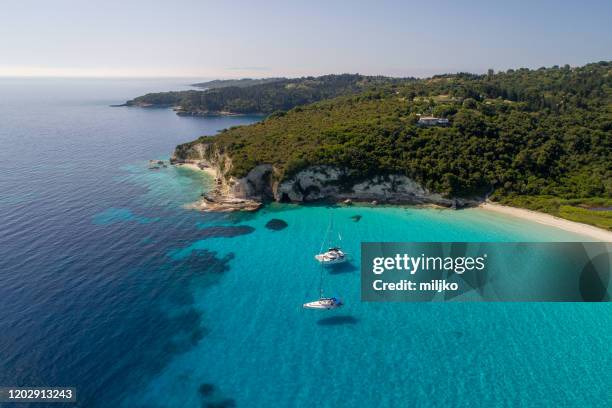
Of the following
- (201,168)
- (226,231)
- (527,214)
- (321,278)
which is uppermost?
(201,168)

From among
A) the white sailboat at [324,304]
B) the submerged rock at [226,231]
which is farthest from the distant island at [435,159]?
the white sailboat at [324,304]

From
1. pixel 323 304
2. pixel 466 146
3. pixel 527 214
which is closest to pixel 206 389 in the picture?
pixel 323 304

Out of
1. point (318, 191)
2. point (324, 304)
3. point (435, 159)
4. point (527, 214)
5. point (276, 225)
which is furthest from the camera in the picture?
point (435, 159)

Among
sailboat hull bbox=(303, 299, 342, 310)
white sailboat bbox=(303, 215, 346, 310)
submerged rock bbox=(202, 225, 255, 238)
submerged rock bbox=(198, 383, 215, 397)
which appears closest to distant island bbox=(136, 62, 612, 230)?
submerged rock bbox=(202, 225, 255, 238)

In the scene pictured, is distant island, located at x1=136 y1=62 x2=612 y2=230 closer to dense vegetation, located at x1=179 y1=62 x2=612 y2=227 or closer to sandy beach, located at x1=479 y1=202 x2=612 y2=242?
dense vegetation, located at x1=179 y1=62 x2=612 y2=227

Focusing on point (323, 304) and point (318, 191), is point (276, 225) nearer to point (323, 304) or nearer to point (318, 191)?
point (318, 191)

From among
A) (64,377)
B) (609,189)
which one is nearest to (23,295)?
(64,377)
